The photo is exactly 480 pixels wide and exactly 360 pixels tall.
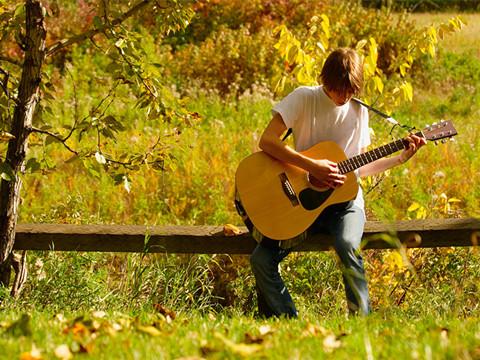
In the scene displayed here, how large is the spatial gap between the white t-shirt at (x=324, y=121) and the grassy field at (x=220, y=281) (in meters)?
0.61

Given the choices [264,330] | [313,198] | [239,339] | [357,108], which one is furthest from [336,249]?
[239,339]

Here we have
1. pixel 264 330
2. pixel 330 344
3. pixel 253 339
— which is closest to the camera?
pixel 330 344

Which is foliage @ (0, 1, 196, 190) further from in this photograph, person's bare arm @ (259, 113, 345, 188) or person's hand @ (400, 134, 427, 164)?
person's hand @ (400, 134, 427, 164)

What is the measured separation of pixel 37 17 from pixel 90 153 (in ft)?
2.34

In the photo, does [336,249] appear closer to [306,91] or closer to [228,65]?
[306,91]

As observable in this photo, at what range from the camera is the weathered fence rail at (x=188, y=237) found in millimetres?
4500

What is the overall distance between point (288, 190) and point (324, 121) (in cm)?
39

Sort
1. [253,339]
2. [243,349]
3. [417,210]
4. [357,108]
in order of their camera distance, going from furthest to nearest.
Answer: [417,210], [357,108], [253,339], [243,349]

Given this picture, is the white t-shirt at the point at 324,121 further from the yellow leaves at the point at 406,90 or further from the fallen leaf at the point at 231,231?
the yellow leaves at the point at 406,90

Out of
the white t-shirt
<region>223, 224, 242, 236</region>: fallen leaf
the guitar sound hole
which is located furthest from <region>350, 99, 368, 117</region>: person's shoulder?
<region>223, 224, 242, 236</region>: fallen leaf

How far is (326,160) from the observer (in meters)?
4.36

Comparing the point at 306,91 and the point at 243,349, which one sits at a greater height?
the point at 306,91

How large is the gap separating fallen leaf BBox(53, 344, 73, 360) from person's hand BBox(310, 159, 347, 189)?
1.99 meters

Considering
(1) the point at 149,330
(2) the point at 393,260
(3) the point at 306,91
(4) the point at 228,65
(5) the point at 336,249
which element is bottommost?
(2) the point at 393,260
